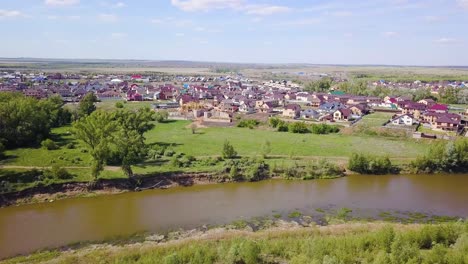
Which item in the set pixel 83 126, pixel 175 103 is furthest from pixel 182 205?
pixel 175 103

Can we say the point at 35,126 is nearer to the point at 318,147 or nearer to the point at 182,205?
the point at 182,205

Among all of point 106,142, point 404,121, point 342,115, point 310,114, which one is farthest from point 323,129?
point 106,142

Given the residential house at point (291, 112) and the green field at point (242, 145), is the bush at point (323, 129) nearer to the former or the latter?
the green field at point (242, 145)

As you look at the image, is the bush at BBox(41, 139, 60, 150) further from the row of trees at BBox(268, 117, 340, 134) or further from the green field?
the row of trees at BBox(268, 117, 340, 134)

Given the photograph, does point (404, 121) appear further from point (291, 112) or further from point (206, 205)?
point (206, 205)

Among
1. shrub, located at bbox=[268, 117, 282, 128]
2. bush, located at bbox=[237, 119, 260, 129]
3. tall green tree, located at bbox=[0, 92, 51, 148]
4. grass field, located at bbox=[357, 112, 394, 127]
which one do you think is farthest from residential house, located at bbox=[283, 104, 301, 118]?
tall green tree, located at bbox=[0, 92, 51, 148]
